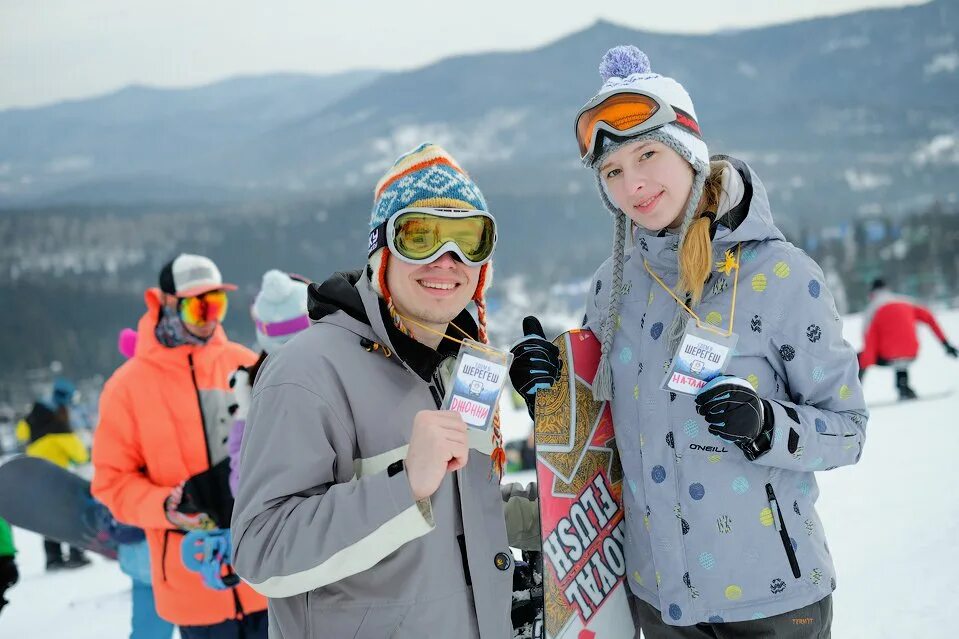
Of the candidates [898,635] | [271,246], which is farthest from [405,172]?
[271,246]

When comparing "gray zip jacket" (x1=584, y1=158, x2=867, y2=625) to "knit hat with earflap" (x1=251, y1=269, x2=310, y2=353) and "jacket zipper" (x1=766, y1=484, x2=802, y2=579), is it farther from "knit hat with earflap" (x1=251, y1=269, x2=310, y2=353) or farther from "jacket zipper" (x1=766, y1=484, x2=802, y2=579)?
"knit hat with earflap" (x1=251, y1=269, x2=310, y2=353)

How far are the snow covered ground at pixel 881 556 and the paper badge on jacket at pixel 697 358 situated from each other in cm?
247

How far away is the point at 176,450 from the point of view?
273 cm

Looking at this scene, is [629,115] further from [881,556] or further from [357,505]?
[881,556]

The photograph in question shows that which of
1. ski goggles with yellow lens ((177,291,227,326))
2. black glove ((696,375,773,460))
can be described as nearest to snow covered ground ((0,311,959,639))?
black glove ((696,375,773,460))

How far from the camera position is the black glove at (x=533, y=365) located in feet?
6.22

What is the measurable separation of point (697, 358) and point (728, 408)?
126 millimetres

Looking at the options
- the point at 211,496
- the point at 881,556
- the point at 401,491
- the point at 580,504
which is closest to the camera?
the point at 401,491

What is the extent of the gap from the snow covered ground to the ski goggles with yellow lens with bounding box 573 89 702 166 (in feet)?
8.99

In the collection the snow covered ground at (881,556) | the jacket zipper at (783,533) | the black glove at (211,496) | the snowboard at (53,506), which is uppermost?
the jacket zipper at (783,533)

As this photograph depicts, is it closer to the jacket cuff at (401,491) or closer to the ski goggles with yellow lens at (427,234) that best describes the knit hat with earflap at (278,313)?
the ski goggles with yellow lens at (427,234)

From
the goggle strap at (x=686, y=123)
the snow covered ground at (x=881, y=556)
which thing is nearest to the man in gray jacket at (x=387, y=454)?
the goggle strap at (x=686, y=123)

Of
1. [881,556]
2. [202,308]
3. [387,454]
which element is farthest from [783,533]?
[881,556]

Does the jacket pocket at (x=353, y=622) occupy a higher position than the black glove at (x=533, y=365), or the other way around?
the black glove at (x=533, y=365)
